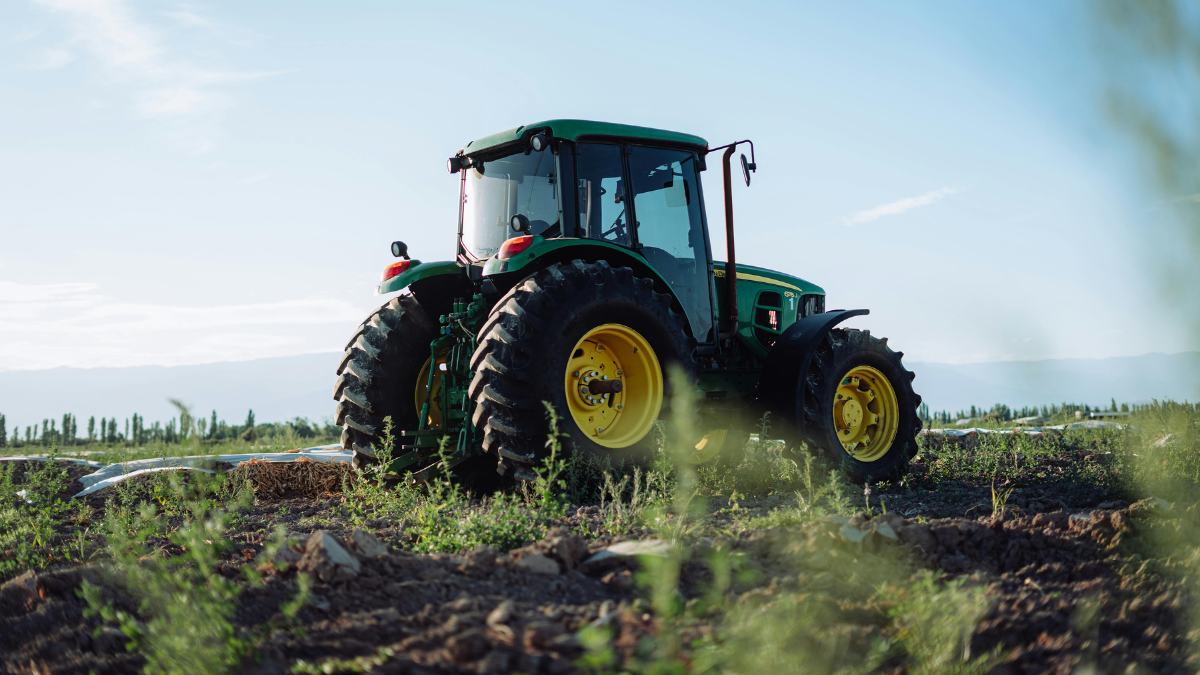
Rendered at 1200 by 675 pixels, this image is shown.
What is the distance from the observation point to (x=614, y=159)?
Result: 5.79 metres

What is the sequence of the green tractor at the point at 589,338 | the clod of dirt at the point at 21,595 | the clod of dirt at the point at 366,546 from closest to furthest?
the clod of dirt at the point at 366,546 → the clod of dirt at the point at 21,595 → the green tractor at the point at 589,338

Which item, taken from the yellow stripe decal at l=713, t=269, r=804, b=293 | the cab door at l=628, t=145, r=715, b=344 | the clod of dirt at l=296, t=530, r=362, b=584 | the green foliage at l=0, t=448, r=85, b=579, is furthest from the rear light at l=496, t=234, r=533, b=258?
the green foliage at l=0, t=448, r=85, b=579

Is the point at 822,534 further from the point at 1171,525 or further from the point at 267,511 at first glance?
the point at 267,511

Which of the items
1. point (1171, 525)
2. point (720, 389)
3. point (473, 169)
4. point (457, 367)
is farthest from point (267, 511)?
point (1171, 525)

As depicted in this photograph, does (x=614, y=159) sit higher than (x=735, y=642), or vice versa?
(x=614, y=159)

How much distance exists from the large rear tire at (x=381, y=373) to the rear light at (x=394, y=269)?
253 mm

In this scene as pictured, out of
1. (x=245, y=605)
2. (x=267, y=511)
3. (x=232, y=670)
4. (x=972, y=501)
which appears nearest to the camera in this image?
(x=232, y=670)

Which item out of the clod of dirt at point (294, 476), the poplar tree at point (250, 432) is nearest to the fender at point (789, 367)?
the clod of dirt at point (294, 476)

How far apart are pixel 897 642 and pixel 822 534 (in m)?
0.77

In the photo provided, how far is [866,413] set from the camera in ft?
22.7

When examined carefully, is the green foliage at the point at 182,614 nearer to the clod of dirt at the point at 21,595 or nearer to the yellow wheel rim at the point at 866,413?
the clod of dirt at the point at 21,595

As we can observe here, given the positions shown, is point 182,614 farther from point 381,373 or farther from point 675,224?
point 675,224

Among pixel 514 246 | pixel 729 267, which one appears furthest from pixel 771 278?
pixel 514 246

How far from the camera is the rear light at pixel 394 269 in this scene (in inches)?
226
